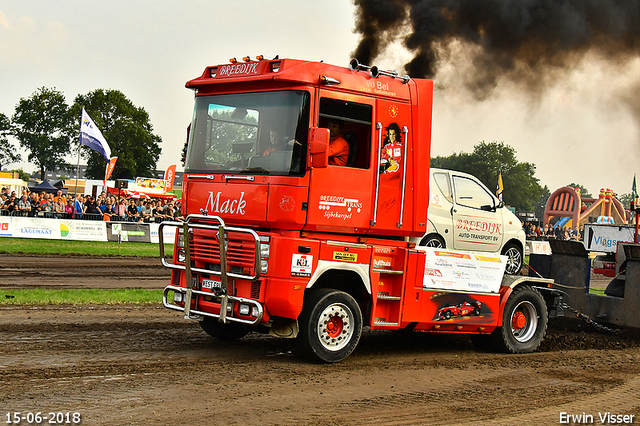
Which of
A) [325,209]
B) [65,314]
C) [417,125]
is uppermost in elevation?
[417,125]

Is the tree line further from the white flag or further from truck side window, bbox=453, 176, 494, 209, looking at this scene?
truck side window, bbox=453, 176, 494, 209

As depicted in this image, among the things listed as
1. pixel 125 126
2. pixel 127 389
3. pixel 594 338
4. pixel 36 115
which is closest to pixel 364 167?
pixel 127 389

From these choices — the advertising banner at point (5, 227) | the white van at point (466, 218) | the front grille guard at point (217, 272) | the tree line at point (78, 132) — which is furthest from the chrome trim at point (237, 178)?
the tree line at point (78, 132)

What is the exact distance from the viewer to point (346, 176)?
7723 mm

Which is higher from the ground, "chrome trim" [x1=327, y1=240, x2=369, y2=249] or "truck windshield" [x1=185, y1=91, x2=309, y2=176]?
"truck windshield" [x1=185, y1=91, x2=309, y2=176]

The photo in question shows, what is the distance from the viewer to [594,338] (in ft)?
34.4

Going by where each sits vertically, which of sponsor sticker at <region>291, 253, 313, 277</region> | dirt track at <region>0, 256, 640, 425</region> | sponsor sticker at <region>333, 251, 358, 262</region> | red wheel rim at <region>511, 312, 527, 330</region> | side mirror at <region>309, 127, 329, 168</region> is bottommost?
dirt track at <region>0, 256, 640, 425</region>

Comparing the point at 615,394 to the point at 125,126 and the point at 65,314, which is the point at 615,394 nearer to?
the point at 65,314

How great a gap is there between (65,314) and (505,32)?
379 inches

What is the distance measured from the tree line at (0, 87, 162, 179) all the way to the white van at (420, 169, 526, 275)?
76.2m

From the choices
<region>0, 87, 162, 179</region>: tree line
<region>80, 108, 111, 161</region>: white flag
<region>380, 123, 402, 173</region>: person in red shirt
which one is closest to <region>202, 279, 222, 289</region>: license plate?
<region>380, 123, 402, 173</region>: person in red shirt

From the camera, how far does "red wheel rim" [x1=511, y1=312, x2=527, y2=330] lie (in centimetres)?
941

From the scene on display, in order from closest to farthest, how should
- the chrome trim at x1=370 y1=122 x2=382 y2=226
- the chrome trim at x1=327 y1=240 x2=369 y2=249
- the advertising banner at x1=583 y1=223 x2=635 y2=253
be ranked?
the chrome trim at x1=327 y1=240 x2=369 y2=249 < the chrome trim at x1=370 y1=122 x2=382 y2=226 < the advertising banner at x1=583 y1=223 x2=635 y2=253

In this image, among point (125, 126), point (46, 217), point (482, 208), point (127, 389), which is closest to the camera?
point (127, 389)
